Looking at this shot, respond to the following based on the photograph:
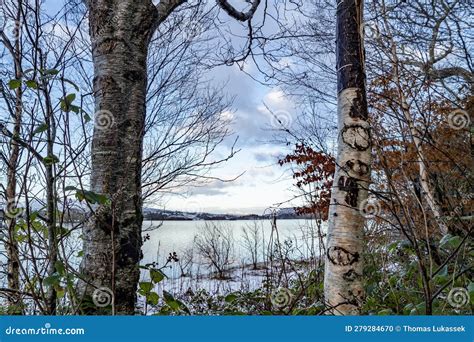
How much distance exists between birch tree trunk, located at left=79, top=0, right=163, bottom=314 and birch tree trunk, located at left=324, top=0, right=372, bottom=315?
3.40 ft

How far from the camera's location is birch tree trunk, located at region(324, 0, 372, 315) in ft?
6.13

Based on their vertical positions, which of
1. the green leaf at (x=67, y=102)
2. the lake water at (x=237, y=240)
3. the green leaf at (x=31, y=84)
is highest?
the green leaf at (x=31, y=84)

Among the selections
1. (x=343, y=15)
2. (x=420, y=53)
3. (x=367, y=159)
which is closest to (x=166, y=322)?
(x=367, y=159)

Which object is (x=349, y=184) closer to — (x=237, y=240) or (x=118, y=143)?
(x=118, y=143)

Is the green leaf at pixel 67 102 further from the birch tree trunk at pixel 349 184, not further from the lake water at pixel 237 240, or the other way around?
the lake water at pixel 237 240

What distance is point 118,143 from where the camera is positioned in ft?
5.62

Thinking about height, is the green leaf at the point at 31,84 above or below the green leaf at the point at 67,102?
above

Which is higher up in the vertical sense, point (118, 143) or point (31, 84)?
point (31, 84)

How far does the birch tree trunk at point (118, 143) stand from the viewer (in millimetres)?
1618

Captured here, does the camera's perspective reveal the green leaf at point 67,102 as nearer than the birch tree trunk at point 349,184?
Yes

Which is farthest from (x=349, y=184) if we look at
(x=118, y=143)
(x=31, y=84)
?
(x=31, y=84)

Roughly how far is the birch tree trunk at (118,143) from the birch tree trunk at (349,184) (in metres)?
1.04

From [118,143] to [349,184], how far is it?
49.3 inches

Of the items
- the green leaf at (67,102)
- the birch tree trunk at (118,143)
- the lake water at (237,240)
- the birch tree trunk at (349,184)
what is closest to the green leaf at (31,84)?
the green leaf at (67,102)
